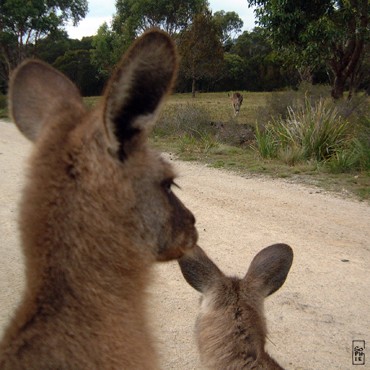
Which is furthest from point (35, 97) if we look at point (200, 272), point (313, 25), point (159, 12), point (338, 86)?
point (159, 12)

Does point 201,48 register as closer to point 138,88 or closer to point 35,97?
point 35,97

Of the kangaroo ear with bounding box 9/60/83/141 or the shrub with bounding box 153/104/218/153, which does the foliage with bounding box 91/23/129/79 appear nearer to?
the shrub with bounding box 153/104/218/153

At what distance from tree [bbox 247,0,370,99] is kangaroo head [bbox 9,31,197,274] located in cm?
1335

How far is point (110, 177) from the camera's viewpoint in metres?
1.78

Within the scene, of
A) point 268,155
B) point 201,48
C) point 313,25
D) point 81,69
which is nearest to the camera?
point 268,155

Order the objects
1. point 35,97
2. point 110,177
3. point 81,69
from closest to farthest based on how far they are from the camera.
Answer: point 110,177 → point 35,97 → point 81,69

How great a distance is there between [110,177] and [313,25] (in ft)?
44.9

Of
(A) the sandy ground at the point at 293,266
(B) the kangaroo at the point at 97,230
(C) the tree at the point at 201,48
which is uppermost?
(C) the tree at the point at 201,48

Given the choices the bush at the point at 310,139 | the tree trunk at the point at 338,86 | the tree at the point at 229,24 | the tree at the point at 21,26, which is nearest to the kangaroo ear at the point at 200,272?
the bush at the point at 310,139

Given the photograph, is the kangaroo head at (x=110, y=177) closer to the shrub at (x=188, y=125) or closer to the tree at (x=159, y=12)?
the shrub at (x=188, y=125)

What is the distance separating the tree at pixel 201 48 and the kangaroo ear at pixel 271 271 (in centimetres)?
3553

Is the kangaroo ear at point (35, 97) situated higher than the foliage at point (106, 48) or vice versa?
the foliage at point (106, 48)

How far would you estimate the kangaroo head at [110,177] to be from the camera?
5.43 feet

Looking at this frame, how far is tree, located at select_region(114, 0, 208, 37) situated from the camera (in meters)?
39.6
